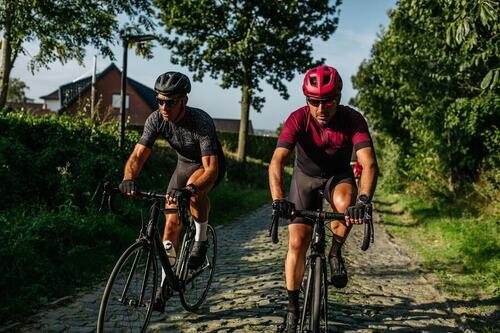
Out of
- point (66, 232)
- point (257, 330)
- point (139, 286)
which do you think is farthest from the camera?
point (66, 232)

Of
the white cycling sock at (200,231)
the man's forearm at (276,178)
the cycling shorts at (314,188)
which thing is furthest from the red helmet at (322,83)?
the white cycling sock at (200,231)

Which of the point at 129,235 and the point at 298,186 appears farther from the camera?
the point at 129,235

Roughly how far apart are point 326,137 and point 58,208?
6.85 meters

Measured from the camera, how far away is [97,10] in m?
19.8

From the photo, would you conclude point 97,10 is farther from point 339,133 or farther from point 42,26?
point 339,133

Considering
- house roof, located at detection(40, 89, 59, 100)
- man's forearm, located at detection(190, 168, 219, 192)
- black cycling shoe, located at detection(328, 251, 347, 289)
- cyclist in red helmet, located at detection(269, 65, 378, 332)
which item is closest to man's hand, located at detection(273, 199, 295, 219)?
cyclist in red helmet, located at detection(269, 65, 378, 332)

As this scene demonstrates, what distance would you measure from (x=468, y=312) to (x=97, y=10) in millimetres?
18244

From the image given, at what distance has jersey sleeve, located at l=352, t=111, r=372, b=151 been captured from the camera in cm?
411

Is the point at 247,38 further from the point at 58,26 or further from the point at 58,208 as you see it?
the point at 58,208

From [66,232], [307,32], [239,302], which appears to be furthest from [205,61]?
[239,302]

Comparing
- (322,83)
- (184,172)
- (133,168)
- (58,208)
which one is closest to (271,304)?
(184,172)

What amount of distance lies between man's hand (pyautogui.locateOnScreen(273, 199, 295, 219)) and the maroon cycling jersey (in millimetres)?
684

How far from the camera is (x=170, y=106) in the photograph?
454 cm

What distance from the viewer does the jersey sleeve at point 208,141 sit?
4746 mm
